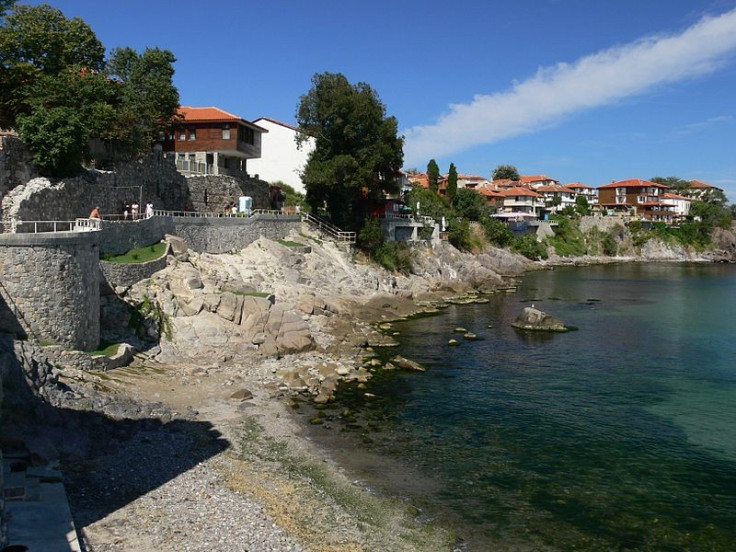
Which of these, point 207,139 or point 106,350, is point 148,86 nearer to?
point 207,139

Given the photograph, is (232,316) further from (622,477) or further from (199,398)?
(622,477)

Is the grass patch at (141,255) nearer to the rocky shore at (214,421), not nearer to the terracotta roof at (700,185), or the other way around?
the rocky shore at (214,421)

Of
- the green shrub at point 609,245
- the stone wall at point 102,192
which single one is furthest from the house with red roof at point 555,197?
the stone wall at point 102,192

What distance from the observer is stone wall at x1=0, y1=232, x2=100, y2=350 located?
28.2 meters

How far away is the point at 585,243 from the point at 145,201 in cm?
10587

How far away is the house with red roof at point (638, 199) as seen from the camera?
15775 centimetres

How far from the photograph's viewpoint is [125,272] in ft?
126

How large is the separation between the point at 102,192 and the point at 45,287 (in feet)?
53.9

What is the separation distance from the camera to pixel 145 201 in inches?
1975

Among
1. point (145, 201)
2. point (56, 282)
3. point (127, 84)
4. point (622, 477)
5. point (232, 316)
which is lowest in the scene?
point (622, 477)

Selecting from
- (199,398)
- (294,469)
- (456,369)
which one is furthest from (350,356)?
(294,469)

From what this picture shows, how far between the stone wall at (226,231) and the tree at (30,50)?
13454 millimetres

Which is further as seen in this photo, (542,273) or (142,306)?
(542,273)

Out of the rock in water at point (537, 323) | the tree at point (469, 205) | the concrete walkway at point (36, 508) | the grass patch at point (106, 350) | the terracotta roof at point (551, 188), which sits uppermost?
the terracotta roof at point (551, 188)
